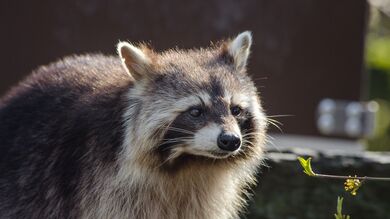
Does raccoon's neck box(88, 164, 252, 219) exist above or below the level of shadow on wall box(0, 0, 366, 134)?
below

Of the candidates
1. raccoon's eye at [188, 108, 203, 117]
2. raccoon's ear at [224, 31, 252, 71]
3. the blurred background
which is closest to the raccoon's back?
raccoon's eye at [188, 108, 203, 117]

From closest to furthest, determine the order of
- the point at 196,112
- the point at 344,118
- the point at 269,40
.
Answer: the point at 196,112 < the point at 269,40 < the point at 344,118

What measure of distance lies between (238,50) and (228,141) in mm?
882

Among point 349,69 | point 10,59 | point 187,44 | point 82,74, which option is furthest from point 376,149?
point 82,74

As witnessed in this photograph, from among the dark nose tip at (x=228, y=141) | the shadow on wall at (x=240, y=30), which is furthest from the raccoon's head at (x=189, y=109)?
the shadow on wall at (x=240, y=30)

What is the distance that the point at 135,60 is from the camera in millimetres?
5781

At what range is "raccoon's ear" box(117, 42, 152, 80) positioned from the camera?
5754mm

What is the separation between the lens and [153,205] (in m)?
5.85

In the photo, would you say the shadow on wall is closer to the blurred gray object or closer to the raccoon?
the blurred gray object

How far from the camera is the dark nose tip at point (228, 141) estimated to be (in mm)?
5366

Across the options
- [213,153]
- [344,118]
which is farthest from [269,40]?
[213,153]

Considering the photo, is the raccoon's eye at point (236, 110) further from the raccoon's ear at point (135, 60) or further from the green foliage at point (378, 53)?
the green foliage at point (378, 53)

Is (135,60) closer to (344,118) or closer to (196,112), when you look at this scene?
(196,112)

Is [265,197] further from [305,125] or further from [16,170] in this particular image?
[305,125]
